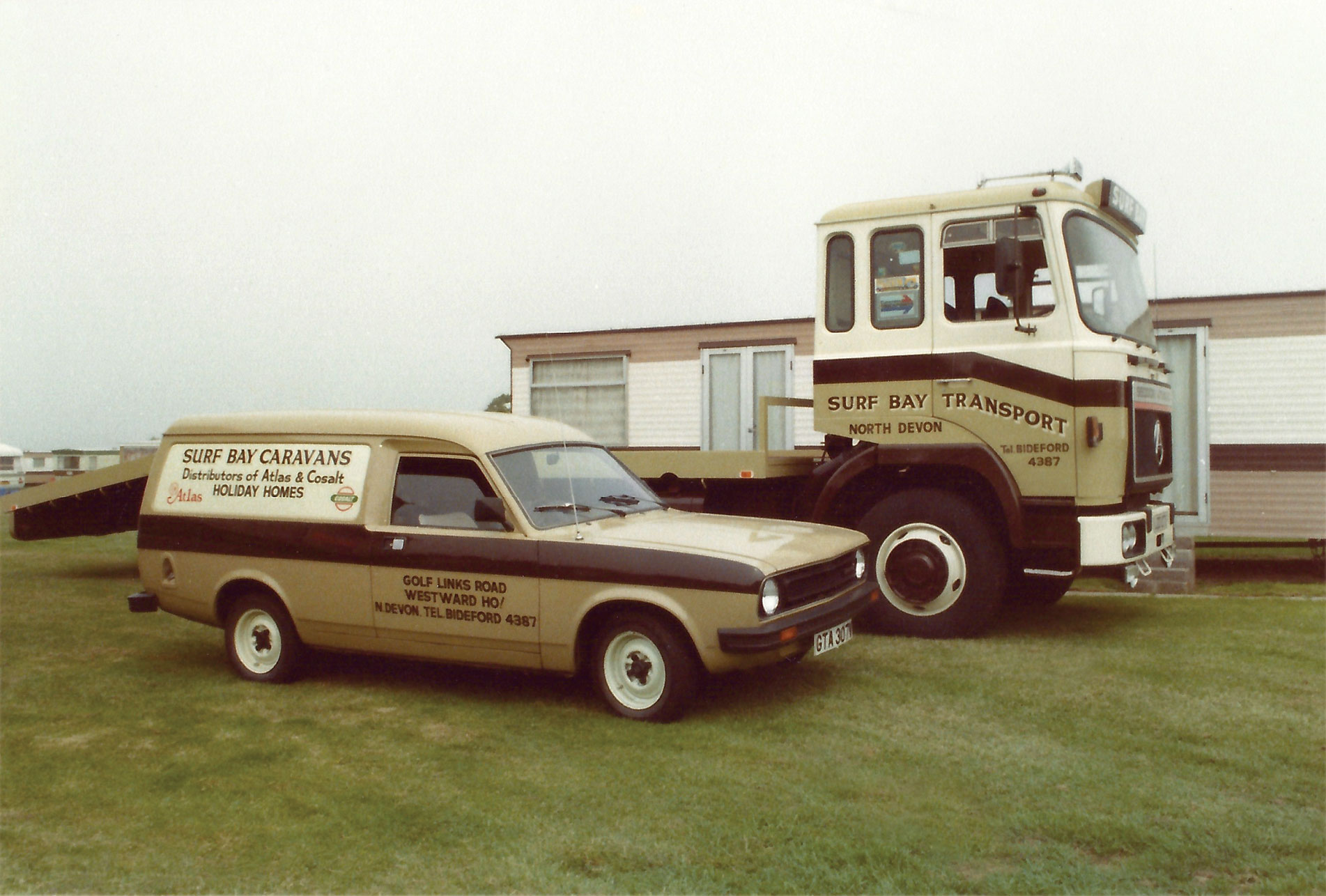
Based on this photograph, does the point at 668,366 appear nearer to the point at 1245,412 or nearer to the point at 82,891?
the point at 1245,412

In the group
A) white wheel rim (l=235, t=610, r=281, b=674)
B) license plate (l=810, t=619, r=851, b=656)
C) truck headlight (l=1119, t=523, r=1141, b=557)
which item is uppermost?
truck headlight (l=1119, t=523, r=1141, b=557)

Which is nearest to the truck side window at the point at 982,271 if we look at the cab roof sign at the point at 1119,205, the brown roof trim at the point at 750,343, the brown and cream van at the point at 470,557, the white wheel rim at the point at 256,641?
the cab roof sign at the point at 1119,205

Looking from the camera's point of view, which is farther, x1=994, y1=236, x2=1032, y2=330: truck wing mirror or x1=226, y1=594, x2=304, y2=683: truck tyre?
x1=994, y1=236, x2=1032, y2=330: truck wing mirror

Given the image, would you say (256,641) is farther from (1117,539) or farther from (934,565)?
(1117,539)

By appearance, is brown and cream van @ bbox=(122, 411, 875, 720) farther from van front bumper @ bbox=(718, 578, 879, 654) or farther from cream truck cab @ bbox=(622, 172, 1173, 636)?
cream truck cab @ bbox=(622, 172, 1173, 636)

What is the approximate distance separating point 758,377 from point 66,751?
9075 millimetres

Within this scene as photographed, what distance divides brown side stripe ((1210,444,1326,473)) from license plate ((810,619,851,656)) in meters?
7.14

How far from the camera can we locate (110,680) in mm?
6719

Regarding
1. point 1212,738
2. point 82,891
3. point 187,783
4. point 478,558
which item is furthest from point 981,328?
point 82,891

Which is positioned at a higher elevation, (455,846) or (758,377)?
(758,377)

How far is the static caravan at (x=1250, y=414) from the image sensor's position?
10805 millimetres

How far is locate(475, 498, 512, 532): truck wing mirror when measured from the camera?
5.88m

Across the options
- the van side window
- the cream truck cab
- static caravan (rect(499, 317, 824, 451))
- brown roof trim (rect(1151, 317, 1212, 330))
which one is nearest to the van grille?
the cream truck cab

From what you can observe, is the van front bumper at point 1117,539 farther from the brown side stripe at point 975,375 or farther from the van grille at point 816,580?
the van grille at point 816,580
